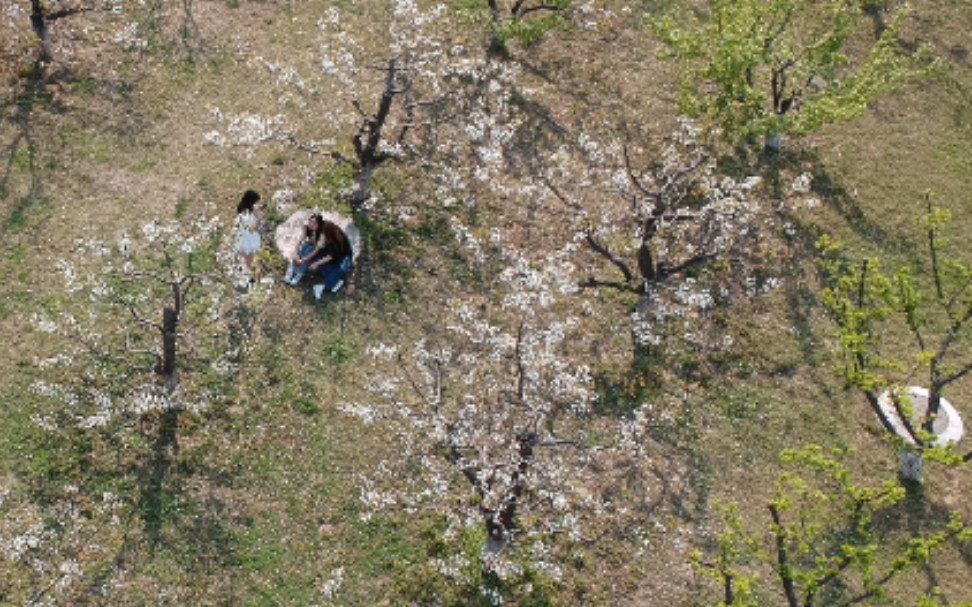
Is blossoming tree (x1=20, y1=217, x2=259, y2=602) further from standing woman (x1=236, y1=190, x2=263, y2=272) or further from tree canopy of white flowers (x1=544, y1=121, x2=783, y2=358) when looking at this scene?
tree canopy of white flowers (x1=544, y1=121, x2=783, y2=358)

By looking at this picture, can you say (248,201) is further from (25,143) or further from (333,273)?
(25,143)

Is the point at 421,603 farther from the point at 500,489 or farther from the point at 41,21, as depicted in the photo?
the point at 41,21

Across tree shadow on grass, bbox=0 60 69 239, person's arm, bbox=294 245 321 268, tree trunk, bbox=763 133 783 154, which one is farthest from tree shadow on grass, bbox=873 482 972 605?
tree shadow on grass, bbox=0 60 69 239

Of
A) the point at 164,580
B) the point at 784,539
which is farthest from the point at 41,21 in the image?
the point at 784,539

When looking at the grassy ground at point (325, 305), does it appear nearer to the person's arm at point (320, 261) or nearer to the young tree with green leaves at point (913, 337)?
the person's arm at point (320, 261)

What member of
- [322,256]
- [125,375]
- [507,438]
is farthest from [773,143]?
[125,375]

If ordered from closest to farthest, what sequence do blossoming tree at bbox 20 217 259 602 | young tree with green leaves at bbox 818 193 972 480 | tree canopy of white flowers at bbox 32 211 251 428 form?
blossoming tree at bbox 20 217 259 602 → young tree with green leaves at bbox 818 193 972 480 → tree canopy of white flowers at bbox 32 211 251 428

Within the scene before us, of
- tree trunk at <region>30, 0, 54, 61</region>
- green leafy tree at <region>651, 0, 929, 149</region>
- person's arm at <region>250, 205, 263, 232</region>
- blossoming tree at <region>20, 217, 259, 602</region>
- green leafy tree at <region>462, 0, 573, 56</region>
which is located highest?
green leafy tree at <region>651, 0, 929, 149</region>
